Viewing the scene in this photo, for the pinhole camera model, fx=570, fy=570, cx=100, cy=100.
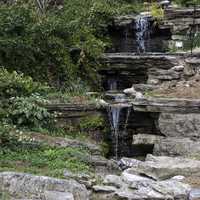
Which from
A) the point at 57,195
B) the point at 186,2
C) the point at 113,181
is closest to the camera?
the point at 57,195

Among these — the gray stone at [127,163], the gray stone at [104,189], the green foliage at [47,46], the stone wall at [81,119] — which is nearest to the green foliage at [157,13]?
the green foliage at [47,46]

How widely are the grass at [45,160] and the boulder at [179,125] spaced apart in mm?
2364

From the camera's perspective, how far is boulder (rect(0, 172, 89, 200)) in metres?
8.23

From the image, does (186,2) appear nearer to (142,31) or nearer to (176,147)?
(142,31)

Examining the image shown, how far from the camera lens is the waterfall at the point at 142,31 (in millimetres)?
18422

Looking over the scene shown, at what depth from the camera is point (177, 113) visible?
12625 mm

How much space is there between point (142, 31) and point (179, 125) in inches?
258

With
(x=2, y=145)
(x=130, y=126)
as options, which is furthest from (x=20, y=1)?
(x=2, y=145)

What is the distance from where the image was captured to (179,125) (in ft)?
41.2

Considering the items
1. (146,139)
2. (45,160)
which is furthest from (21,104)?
(146,139)

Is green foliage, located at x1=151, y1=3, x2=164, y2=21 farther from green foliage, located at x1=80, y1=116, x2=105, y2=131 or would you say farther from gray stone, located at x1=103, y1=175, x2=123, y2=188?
gray stone, located at x1=103, y1=175, x2=123, y2=188

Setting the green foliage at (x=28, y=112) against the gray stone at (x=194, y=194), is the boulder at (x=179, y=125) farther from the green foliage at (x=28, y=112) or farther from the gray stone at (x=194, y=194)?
A: the gray stone at (x=194, y=194)

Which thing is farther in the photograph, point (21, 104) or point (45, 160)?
point (21, 104)

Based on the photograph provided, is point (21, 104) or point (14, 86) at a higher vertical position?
point (14, 86)
